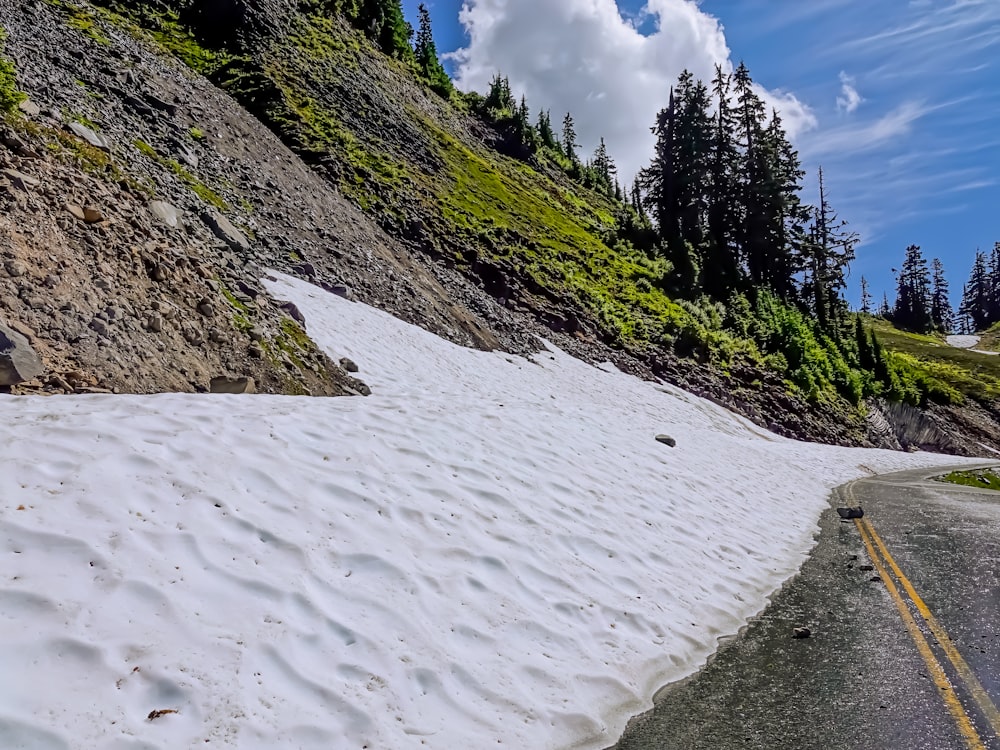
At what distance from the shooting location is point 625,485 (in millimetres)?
9867

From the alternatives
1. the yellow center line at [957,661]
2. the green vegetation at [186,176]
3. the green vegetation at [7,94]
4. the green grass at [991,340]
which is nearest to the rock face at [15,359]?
the green vegetation at [7,94]

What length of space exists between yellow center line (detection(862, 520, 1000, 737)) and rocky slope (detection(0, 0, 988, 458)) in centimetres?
904

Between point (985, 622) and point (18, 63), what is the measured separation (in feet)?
78.0

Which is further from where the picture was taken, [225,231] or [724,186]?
[724,186]

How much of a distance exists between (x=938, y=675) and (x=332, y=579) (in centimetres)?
514

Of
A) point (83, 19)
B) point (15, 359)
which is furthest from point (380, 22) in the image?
point (15, 359)

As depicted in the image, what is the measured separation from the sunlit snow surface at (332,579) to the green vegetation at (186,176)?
14.1 meters

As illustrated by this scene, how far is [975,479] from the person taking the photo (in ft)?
77.3

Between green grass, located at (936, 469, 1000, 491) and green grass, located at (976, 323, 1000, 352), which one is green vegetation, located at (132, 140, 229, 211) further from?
green grass, located at (976, 323, 1000, 352)

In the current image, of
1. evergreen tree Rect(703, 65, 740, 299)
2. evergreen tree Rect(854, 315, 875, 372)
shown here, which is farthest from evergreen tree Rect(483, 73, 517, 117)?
evergreen tree Rect(854, 315, 875, 372)

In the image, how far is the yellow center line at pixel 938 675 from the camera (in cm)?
438

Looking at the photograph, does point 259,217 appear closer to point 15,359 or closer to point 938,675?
point 15,359

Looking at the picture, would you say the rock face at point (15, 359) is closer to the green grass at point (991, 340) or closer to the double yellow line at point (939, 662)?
the double yellow line at point (939, 662)

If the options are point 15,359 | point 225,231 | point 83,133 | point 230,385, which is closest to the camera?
point 15,359
